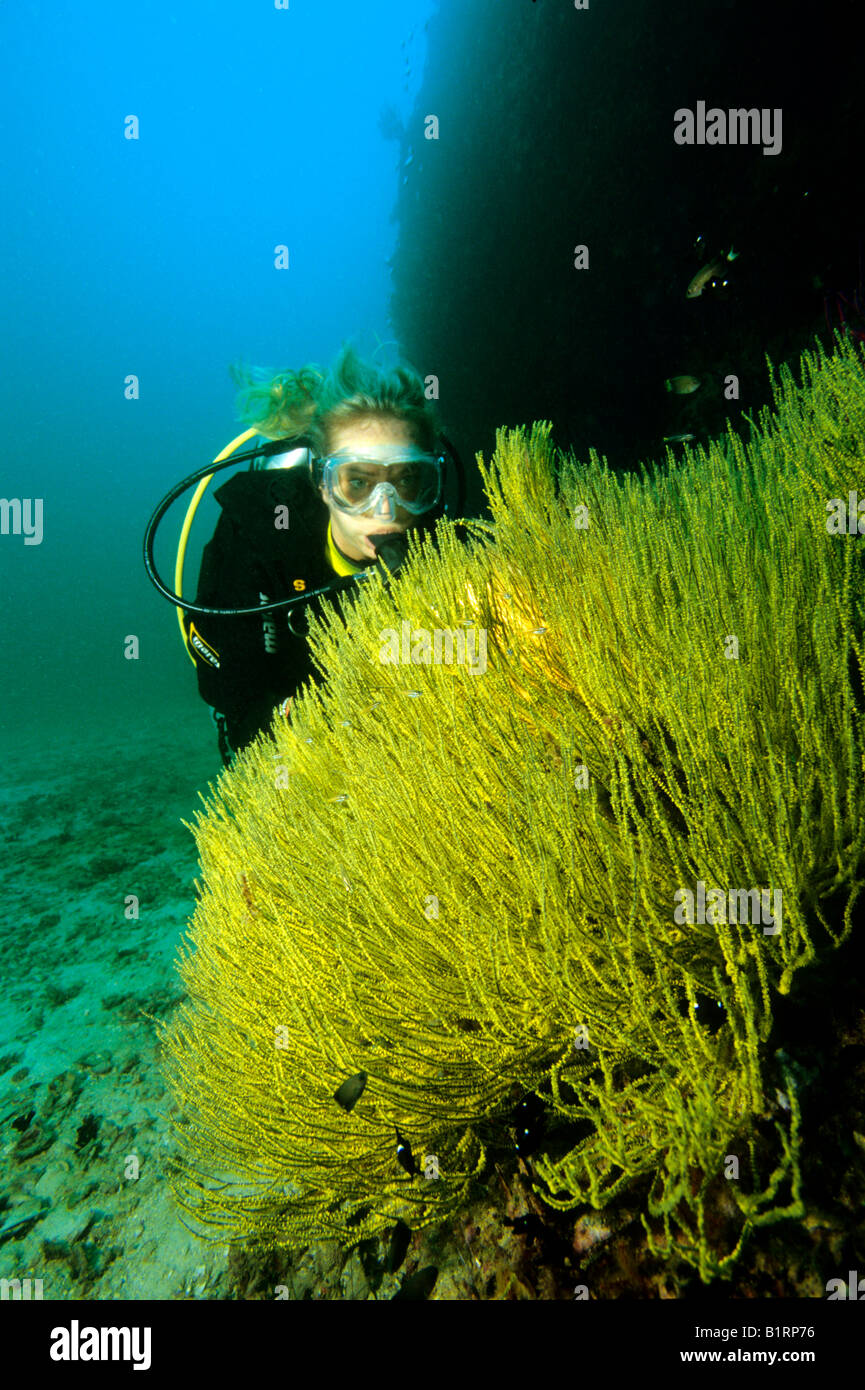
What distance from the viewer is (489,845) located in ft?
5.15

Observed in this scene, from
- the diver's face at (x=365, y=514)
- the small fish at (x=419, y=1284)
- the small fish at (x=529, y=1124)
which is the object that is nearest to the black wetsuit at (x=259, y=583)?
the diver's face at (x=365, y=514)

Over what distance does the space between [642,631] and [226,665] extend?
11.8ft

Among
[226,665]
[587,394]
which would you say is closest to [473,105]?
[587,394]

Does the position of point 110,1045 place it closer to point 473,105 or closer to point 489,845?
point 489,845

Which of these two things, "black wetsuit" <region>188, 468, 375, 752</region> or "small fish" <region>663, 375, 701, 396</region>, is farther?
"black wetsuit" <region>188, 468, 375, 752</region>

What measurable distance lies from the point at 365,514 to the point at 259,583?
97cm

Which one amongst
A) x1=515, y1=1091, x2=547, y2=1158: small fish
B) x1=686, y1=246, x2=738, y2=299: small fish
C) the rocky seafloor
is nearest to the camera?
the rocky seafloor

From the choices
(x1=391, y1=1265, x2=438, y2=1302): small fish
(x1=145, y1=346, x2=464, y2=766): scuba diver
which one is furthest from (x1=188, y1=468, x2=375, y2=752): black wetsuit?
(x1=391, y1=1265, x2=438, y2=1302): small fish

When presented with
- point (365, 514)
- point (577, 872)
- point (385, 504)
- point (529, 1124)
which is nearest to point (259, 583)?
point (365, 514)

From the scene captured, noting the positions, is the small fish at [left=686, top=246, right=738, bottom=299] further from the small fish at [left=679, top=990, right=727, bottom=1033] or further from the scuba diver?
the small fish at [left=679, top=990, right=727, bottom=1033]

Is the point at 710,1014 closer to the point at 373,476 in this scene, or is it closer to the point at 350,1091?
the point at 350,1091

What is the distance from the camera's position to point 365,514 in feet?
14.3

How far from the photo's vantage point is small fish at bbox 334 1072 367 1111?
1391 mm
